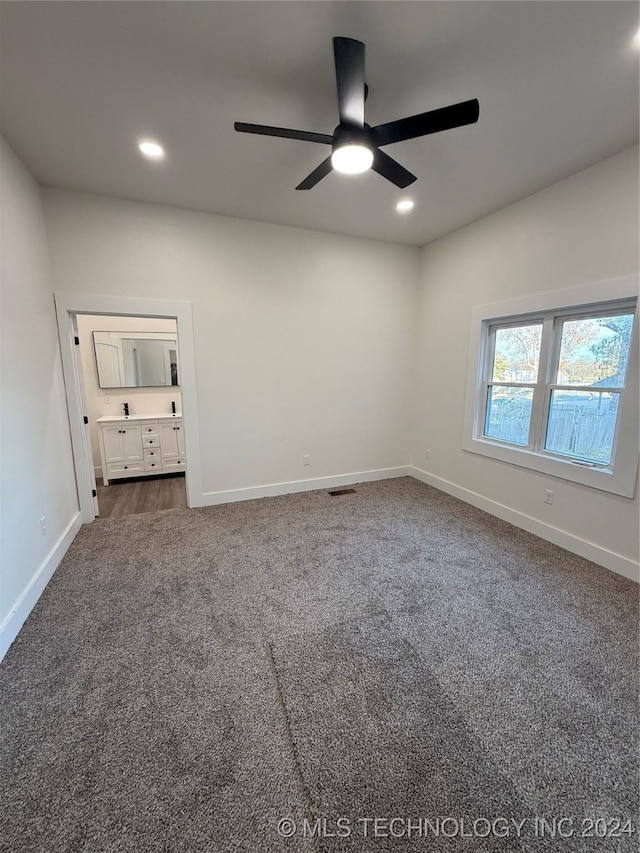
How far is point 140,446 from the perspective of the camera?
4652 millimetres

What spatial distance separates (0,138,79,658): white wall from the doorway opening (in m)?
1.56

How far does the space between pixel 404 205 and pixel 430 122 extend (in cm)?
169

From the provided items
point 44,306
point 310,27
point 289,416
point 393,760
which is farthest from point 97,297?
point 393,760

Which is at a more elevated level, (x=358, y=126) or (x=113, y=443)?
(x=358, y=126)

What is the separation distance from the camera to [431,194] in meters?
2.94

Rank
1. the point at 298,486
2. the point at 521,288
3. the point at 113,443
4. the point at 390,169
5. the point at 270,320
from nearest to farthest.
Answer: the point at 390,169 < the point at 521,288 < the point at 270,320 < the point at 298,486 < the point at 113,443

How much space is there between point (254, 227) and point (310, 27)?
2.13 m

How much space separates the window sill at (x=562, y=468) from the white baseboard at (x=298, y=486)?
46.4 inches

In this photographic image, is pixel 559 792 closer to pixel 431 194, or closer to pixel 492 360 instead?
Result: pixel 492 360

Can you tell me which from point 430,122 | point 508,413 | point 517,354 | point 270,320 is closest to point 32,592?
point 270,320

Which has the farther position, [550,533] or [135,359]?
[135,359]

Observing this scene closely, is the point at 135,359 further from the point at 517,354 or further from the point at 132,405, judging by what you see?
the point at 517,354

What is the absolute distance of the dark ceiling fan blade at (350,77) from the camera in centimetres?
135

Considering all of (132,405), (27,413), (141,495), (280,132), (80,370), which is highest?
(280,132)
